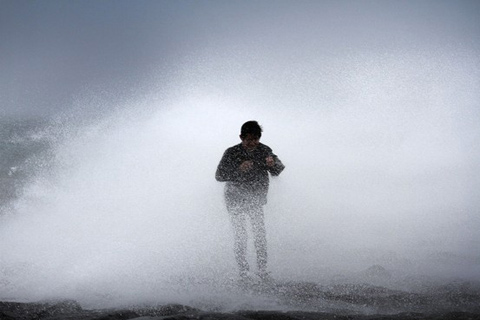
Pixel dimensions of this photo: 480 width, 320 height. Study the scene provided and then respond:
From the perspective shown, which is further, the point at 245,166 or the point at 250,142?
the point at 250,142

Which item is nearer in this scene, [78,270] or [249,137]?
[78,270]

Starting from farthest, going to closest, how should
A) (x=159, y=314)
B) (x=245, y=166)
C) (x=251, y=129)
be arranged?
(x=251, y=129) < (x=245, y=166) < (x=159, y=314)

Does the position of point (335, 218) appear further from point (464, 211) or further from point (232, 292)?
point (232, 292)

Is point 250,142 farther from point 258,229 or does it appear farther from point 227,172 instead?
point 258,229

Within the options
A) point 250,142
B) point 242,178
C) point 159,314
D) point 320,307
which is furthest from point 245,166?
point 159,314

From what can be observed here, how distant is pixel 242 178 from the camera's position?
5.53m

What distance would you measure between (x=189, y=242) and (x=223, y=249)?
1.74ft

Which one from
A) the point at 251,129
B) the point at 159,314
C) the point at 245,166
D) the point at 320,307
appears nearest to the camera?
the point at 159,314

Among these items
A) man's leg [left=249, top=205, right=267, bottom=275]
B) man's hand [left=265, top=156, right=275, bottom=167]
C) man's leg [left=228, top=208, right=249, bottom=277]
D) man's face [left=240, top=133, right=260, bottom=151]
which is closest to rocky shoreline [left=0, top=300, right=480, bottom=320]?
man's leg [left=228, top=208, right=249, bottom=277]

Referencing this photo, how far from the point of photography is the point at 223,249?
620cm

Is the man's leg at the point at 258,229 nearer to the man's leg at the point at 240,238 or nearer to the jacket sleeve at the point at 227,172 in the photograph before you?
the man's leg at the point at 240,238

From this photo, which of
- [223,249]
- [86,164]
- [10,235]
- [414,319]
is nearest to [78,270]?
[223,249]

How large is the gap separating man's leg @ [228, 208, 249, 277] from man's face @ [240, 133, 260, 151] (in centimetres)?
81

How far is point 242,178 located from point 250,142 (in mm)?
469
